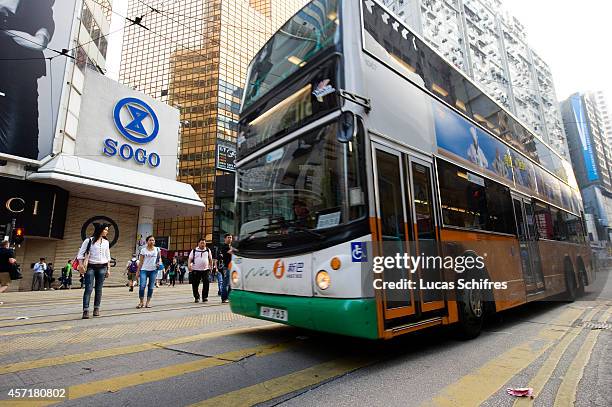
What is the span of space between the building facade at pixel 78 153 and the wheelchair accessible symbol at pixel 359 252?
16.6m

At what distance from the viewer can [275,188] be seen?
4.20 metres

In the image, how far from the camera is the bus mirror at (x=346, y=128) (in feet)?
11.8

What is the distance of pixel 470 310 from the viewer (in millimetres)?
4723

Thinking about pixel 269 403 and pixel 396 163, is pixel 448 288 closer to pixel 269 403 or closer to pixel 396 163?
pixel 396 163

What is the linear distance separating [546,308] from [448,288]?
19.2ft

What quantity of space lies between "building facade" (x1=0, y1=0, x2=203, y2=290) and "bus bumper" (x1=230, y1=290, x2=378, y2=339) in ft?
52.1

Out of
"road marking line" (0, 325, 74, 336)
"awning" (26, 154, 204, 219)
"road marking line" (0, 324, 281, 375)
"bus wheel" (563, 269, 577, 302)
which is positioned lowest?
"road marking line" (0, 324, 281, 375)

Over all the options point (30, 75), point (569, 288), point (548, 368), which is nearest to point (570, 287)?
point (569, 288)

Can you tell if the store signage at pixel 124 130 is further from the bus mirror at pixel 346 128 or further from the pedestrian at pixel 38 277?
the bus mirror at pixel 346 128

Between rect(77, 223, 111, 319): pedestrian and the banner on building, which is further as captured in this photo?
the banner on building

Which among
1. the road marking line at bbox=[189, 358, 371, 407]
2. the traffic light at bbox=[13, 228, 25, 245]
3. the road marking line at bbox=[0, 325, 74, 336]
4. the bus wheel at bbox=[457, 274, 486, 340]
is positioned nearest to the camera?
the road marking line at bbox=[189, 358, 371, 407]

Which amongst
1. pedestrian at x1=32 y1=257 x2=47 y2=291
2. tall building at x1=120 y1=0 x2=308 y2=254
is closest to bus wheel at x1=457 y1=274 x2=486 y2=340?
pedestrian at x1=32 y1=257 x2=47 y2=291

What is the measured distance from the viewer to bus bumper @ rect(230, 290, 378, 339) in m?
3.21

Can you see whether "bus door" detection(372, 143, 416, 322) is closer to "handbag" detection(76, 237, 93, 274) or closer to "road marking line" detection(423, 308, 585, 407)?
"road marking line" detection(423, 308, 585, 407)
